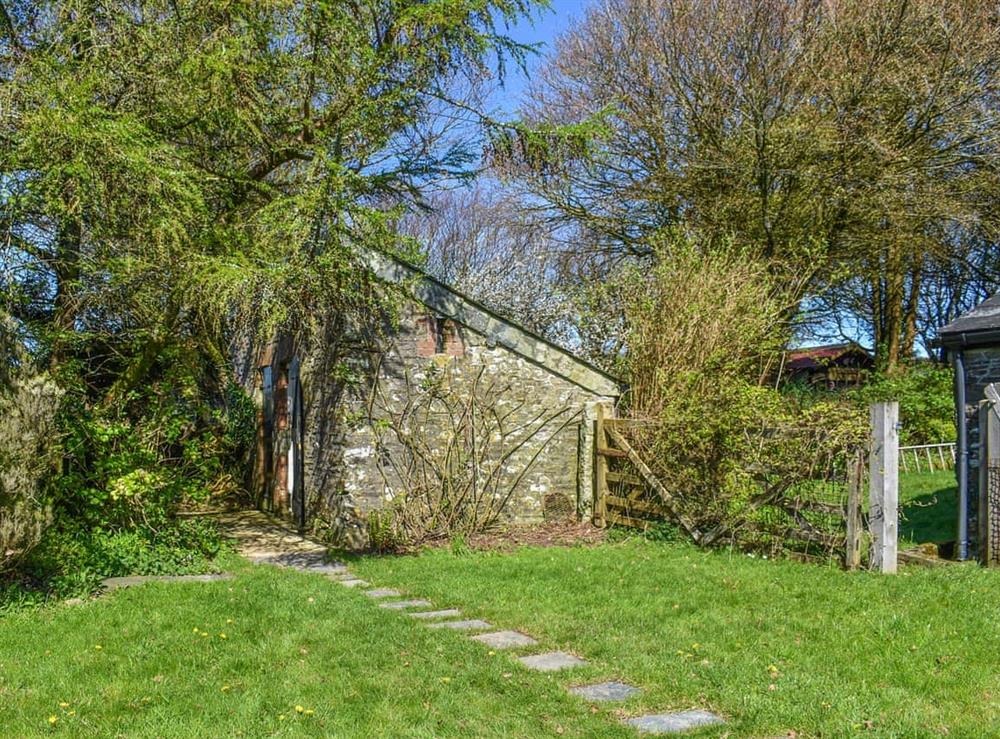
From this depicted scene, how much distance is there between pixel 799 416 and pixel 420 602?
4.50 m

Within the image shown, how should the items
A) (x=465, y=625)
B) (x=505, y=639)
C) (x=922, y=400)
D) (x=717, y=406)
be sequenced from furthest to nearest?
(x=922, y=400)
(x=717, y=406)
(x=465, y=625)
(x=505, y=639)

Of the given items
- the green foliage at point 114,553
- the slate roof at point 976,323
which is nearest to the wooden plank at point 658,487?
the slate roof at point 976,323

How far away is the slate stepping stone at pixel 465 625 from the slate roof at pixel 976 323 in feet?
22.8

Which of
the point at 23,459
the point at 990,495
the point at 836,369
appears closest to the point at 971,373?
the point at 990,495

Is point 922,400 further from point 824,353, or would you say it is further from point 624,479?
point 624,479

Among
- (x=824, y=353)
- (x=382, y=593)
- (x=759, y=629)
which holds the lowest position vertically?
(x=382, y=593)

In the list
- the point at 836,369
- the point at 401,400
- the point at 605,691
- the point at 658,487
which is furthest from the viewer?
the point at 836,369

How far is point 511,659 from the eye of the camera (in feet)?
17.9

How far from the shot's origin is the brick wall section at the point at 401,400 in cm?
1022

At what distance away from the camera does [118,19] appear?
320 inches

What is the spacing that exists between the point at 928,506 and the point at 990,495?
4.24m

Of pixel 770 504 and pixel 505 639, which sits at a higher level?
pixel 770 504

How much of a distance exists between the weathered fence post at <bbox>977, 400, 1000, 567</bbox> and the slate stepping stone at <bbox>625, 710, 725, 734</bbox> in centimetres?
564

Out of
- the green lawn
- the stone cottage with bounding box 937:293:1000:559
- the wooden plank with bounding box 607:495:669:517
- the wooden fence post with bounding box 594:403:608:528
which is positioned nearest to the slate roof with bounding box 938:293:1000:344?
the stone cottage with bounding box 937:293:1000:559
